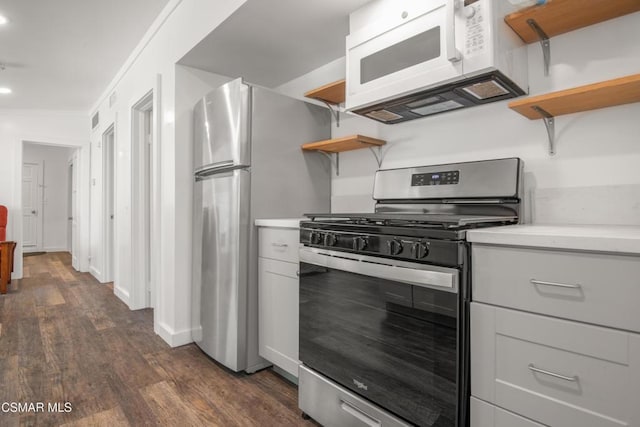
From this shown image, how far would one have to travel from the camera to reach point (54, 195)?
8.13m

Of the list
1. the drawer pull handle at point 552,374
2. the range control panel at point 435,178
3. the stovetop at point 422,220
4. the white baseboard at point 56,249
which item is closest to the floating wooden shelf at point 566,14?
the range control panel at point 435,178

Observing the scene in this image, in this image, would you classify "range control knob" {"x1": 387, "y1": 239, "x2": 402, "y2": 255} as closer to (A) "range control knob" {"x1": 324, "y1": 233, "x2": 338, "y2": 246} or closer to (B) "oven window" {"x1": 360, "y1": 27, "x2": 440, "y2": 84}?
(A) "range control knob" {"x1": 324, "y1": 233, "x2": 338, "y2": 246}

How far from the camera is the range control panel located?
1.71 meters

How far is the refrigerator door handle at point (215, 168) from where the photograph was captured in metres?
2.12

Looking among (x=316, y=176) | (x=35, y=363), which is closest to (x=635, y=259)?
(x=316, y=176)

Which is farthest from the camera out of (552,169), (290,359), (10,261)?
(10,261)

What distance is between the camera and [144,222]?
3.51m

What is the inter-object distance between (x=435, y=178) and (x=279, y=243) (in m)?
0.92

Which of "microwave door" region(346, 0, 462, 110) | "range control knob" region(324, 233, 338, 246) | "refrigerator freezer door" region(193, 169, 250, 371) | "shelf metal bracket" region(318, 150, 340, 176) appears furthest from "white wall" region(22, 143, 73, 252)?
"range control knob" region(324, 233, 338, 246)

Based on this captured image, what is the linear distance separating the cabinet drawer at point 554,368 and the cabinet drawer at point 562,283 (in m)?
0.03

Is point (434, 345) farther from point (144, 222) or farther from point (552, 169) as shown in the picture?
point (144, 222)

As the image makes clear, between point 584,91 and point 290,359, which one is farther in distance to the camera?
point 290,359

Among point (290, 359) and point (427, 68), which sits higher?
point (427, 68)

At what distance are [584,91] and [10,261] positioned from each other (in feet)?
19.0
